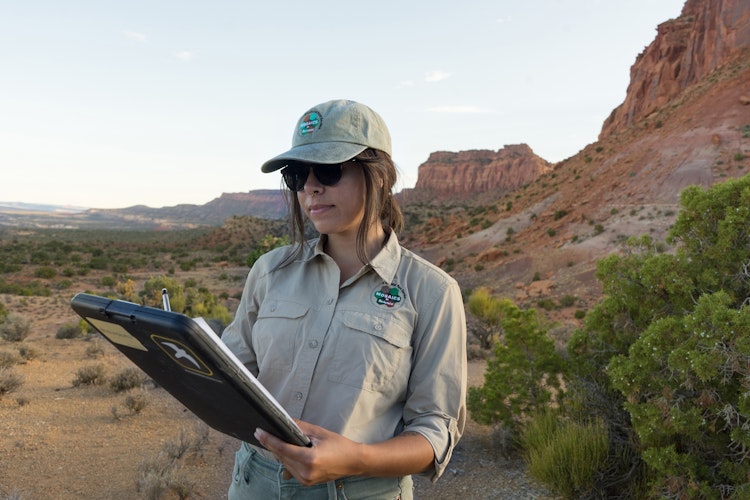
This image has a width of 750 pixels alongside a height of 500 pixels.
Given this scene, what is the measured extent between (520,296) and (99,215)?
186 m

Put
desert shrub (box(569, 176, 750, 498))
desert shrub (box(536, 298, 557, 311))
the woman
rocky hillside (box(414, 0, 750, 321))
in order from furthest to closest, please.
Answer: rocky hillside (box(414, 0, 750, 321)), desert shrub (box(536, 298, 557, 311)), desert shrub (box(569, 176, 750, 498)), the woman

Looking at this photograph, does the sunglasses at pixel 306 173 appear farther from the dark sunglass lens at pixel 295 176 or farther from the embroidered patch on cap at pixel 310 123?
the embroidered patch on cap at pixel 310 123

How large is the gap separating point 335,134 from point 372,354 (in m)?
0.70

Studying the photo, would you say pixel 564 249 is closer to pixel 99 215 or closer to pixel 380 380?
pixel 380 380

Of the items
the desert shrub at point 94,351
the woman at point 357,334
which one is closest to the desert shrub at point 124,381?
the desert shrub at point 94,351

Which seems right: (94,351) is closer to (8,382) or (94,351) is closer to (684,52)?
(8,382)

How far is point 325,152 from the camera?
1508 millimetres

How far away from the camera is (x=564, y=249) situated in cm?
2142

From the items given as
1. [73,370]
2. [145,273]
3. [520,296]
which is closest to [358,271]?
[73,370]

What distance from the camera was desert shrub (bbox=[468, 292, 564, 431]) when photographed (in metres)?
5.42

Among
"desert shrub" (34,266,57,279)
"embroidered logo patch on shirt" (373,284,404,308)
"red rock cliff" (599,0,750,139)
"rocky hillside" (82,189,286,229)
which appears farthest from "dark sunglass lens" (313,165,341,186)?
"rocky hillside" (82,189,286,229)

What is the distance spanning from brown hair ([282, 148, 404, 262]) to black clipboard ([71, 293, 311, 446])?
2.12 ft

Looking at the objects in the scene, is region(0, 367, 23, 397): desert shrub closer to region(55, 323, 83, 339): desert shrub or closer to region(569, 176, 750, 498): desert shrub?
region(55, 323, 83, 339): desert shrub

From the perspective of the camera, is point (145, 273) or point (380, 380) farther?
point (145, 273)
